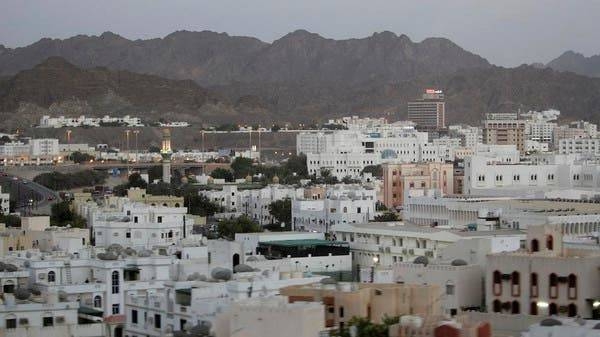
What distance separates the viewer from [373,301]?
24.8 metres

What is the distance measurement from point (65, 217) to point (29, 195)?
2820 centimetres

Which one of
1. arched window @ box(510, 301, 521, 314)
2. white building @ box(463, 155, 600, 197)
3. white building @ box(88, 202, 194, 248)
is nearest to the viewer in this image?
arched window @ box(510, 301, 521, 314)

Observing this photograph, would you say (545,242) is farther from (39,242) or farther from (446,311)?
(39,242)

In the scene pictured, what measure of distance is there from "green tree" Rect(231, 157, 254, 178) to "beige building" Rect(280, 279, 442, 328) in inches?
2973

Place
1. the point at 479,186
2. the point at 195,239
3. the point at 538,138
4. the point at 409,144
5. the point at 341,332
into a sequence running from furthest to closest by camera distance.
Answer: the point at 538,138 < the point at 409,144 < the point at 479,186 < the point at 195,239 < the point at 341,332

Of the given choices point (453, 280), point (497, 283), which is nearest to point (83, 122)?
point (453, 280)

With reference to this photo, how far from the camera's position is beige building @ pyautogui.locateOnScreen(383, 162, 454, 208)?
7294cm

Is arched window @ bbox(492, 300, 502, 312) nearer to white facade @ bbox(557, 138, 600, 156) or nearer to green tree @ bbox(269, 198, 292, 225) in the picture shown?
green tree @ bbox(269, 198, 292, 225)

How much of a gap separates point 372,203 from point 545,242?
3015 centimetres

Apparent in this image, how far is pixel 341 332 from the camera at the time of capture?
74.4 feet

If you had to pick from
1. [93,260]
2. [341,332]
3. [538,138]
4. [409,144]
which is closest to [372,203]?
[93,260]

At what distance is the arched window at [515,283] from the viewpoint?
2711 centimetres

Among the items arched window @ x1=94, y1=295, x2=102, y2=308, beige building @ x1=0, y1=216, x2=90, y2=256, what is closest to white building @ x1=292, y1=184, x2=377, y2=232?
beige building @ x1=0, y1=216, x2=90, y2=256

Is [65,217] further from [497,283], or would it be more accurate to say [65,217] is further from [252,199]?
[497,283]
